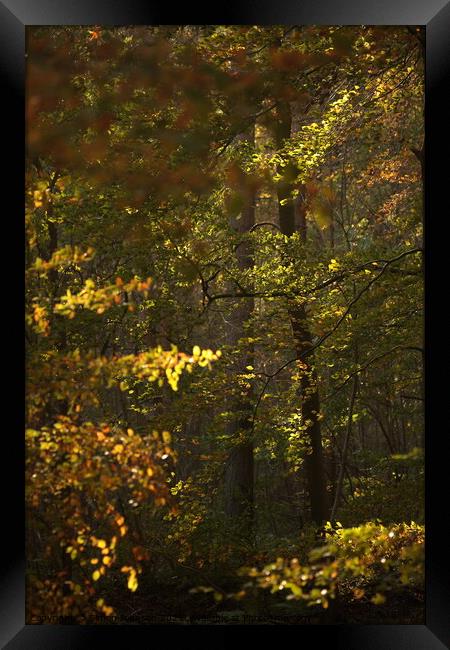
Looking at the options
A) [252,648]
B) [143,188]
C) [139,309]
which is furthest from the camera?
[143,188]

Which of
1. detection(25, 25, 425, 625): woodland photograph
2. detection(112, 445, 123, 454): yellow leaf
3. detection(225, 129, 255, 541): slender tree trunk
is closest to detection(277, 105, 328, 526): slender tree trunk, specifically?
detection(25, 25, 425, 625): woodland photograph

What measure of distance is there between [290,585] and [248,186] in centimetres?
187

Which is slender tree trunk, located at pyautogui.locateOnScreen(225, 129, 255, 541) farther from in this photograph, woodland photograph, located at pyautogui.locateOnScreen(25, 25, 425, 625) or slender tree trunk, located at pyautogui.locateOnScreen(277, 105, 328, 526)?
slender tree trunk, located at pyautogui.locateOnScreen(277, 105, 328, 526)

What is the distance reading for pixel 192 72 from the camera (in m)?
3.51

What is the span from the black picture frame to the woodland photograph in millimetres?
66

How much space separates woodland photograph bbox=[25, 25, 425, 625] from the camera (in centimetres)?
328

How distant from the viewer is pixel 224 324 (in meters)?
3.67
